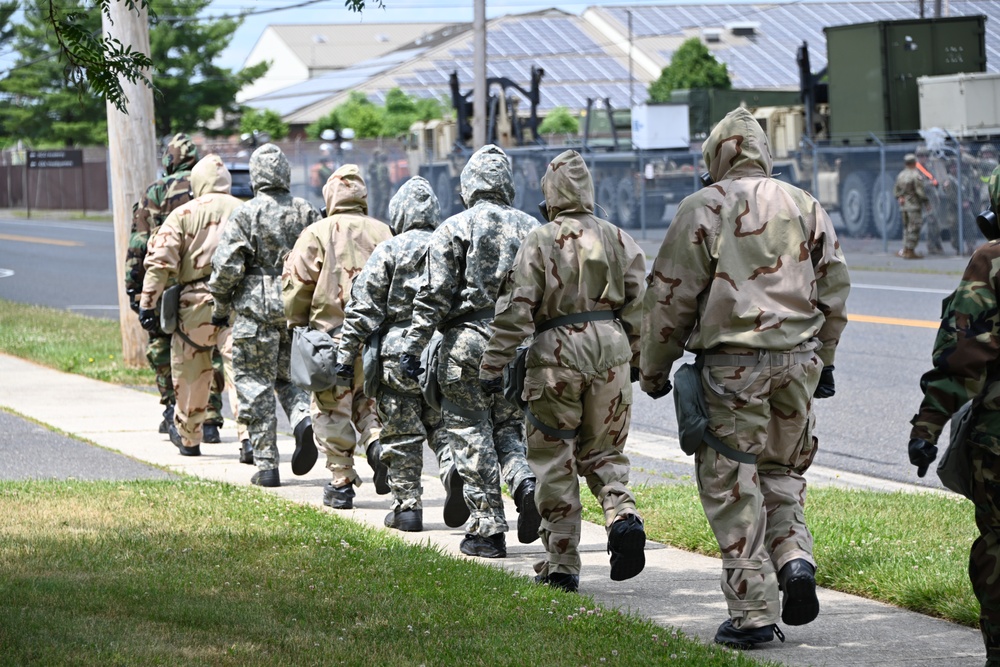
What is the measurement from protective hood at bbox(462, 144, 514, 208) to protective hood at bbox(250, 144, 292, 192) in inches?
93.3

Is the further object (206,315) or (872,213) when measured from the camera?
(872,213)

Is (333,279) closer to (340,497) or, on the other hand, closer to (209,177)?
(340,497)

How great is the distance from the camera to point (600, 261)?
243 inches

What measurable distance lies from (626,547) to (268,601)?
1470 millimetres

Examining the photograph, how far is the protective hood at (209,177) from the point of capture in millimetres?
10070

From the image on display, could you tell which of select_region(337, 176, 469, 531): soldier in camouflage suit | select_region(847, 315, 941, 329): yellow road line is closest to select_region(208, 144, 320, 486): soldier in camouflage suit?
select_region(337, 176, 469, 531): soldier in camouflage suit

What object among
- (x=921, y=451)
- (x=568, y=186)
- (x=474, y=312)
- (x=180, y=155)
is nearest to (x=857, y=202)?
(x=180, y=155)

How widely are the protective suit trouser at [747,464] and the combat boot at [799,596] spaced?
0.05m

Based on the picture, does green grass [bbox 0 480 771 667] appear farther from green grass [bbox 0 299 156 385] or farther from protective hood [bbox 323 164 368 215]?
green grass [bbox 0 299 156 385]

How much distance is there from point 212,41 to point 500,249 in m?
55.2

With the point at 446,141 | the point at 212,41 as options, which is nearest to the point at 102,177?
the point at 212,41

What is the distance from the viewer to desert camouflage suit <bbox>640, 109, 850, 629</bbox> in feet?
17.4

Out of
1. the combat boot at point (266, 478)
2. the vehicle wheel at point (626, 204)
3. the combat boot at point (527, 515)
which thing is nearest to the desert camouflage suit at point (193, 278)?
the combat boot at point (266, 478)

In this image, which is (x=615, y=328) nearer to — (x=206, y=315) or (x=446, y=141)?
(x=206, y=315)
